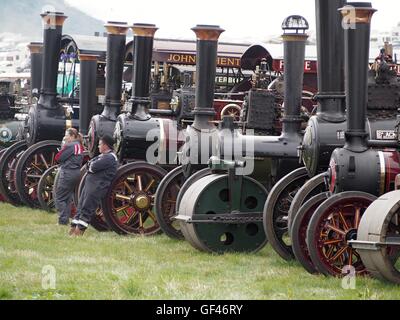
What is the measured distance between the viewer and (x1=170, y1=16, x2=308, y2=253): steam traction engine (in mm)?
8844

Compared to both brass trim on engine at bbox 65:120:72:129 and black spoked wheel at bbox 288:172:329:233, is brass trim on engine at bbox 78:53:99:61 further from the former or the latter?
black spoked wheel at bbox 288:172:329:233

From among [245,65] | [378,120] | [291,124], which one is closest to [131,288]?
[378,120]

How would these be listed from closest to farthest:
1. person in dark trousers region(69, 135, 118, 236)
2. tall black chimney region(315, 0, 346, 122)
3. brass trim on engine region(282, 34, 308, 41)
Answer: tall black chimney region(315, 0, 346, 122) → brass trim on engine region(282, 34, 308, 41) → person in dark trousers region(69, 135, 118, 236)

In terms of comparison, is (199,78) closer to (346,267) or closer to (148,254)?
(148,254)

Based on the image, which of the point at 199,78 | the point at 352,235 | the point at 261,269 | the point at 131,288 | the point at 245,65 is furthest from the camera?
the point at 245,65

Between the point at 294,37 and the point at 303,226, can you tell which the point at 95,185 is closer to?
the point at 294,37

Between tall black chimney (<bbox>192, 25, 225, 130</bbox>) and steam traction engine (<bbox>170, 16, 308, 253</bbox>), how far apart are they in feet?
1.98

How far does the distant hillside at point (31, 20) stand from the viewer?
76375 millimetres

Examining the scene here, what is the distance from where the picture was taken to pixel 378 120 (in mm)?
7863

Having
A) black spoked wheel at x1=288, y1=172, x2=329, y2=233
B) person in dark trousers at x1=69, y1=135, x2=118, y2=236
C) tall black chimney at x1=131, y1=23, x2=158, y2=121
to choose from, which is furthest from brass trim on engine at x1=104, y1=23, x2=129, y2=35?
black spoked wheel at x1=288, y1=172, x2=329, y2=233

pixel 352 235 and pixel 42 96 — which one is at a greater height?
pixel 42 96

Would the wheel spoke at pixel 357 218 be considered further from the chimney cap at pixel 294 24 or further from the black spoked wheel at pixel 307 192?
the chimney cap at pixel 294 24

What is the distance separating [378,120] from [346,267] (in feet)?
4.08

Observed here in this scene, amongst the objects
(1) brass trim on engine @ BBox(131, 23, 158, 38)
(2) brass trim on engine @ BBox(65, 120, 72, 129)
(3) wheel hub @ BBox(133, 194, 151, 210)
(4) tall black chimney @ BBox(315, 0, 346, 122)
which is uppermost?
(1) brass trim on engine @ BBox(131, 23, 158, 38)
